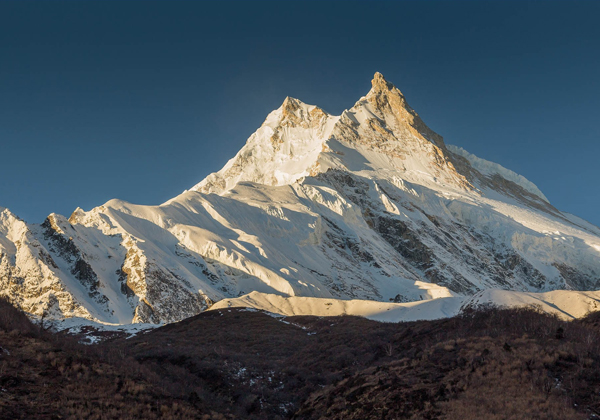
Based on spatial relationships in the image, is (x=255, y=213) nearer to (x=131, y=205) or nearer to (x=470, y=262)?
(x=131, y=205)

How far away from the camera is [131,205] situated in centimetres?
10944

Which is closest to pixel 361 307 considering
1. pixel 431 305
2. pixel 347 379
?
pixel 431 305

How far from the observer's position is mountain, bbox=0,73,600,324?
80625 millimetres

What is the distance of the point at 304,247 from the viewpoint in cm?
11269

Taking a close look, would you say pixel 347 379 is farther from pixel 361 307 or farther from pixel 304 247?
pixel 304 247

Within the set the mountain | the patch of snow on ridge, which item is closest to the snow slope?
the patch of snow on ridge

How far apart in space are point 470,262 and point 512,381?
433 feet

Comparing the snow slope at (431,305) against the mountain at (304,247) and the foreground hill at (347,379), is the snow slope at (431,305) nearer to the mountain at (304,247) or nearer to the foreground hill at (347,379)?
the foreground hill at (347,379)

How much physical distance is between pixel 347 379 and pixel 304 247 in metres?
94.9

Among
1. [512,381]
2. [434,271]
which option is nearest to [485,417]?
[512,381]

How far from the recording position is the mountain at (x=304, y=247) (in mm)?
80625

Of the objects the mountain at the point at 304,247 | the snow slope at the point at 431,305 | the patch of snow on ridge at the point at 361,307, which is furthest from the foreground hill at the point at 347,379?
the mountain at the point at 304,247

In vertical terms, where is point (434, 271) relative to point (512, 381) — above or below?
above

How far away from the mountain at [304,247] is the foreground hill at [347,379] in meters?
58.6
